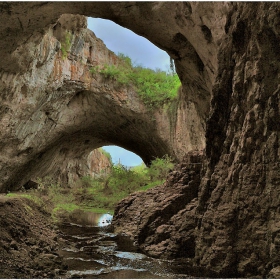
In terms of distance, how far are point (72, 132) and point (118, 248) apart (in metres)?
11.1

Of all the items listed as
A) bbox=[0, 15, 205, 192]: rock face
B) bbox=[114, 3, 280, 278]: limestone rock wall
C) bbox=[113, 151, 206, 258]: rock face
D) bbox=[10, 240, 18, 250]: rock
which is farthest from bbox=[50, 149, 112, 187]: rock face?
bbox=[114, 3, 280, 278]: limestone rock wall

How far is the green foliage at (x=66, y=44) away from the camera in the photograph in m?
12.9

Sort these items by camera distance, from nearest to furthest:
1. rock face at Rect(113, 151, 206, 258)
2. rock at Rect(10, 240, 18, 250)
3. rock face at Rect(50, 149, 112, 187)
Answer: rock at Rect(10, 240, 18, 250) < rock face at Rect(113, 151, 206, 258) < rock face at Rect(50, 149, 112, 187)

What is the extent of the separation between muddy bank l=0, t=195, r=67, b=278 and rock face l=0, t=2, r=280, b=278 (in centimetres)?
212

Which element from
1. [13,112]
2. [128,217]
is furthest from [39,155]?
[128,217]

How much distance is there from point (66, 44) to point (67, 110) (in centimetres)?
331

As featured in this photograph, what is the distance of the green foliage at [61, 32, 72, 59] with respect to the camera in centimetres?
1293

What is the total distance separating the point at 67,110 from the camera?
14.8 metres

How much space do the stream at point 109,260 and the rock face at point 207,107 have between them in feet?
1.58

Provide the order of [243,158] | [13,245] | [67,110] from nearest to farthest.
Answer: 1. [243,158]
2. [13,245]
3. [67,110]

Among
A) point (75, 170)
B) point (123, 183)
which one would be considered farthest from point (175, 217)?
point (75, 170)

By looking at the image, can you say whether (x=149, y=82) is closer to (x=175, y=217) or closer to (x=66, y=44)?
(x=66, y=44)

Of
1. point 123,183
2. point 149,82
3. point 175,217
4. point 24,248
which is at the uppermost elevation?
point 149,82

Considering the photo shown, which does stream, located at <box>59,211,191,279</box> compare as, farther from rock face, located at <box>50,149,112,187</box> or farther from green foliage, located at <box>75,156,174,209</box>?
rock face, located at <box>50,149,112,187</box>
